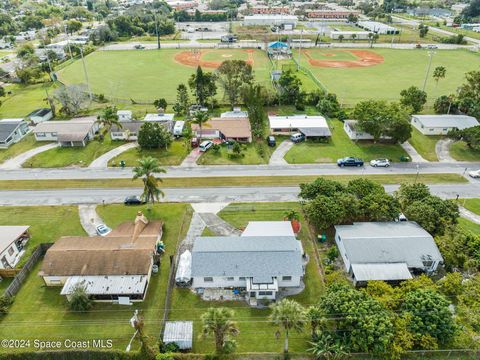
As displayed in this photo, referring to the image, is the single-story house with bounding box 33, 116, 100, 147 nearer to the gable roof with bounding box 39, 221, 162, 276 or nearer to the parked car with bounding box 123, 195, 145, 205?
the parked car with bounding box 123, 195, 145, 205

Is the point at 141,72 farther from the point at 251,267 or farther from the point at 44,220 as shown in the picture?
the point at 251,267

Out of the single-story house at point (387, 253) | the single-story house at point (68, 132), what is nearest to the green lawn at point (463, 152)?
the single-story house at point (387, 253)

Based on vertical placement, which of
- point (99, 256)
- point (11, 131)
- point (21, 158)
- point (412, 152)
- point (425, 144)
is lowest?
point (21, 158)

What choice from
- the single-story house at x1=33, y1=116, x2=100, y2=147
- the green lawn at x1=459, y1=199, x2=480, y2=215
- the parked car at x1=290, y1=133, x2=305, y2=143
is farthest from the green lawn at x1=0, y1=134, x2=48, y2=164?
the green lawn at x1=459, y1=199, x2=480, y2=215

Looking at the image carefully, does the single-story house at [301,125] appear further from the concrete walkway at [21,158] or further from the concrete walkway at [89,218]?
the concrete walkway at [21,158]

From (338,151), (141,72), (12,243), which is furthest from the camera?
(141,72)

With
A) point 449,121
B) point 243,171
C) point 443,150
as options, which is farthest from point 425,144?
point 243,171
